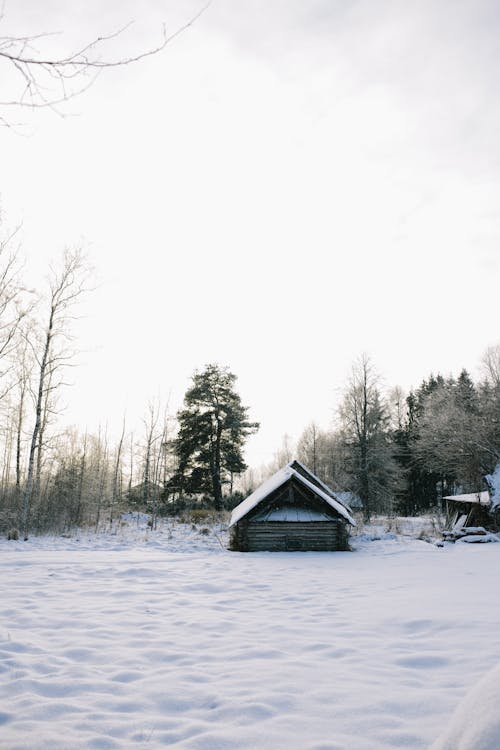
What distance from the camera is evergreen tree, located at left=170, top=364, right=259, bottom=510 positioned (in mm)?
33531

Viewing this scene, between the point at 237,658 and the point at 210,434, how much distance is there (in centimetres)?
2989

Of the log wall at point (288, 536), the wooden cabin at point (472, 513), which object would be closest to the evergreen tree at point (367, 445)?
the wooden cabin at point (472, 513)

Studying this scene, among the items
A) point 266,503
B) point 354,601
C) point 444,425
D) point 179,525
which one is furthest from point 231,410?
point 354,601

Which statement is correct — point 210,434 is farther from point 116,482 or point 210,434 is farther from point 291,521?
point 291,521

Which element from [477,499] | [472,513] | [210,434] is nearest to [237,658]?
[472,513]

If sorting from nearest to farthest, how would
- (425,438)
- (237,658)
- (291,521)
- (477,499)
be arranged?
(237,658) < (291,521) < (477,499) < (425,438)

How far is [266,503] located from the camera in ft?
54.3

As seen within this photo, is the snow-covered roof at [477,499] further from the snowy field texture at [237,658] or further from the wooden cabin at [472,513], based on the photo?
the snowy field texture at [237,658]

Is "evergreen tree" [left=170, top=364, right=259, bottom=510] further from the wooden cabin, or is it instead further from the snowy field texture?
the snowy field texture

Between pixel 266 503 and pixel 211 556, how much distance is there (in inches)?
122

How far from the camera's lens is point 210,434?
3447 centimetres

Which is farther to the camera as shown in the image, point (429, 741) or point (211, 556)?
point (211, 556)

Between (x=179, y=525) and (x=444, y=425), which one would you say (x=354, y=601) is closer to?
(x=179, y=525)

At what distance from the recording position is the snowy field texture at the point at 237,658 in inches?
126
